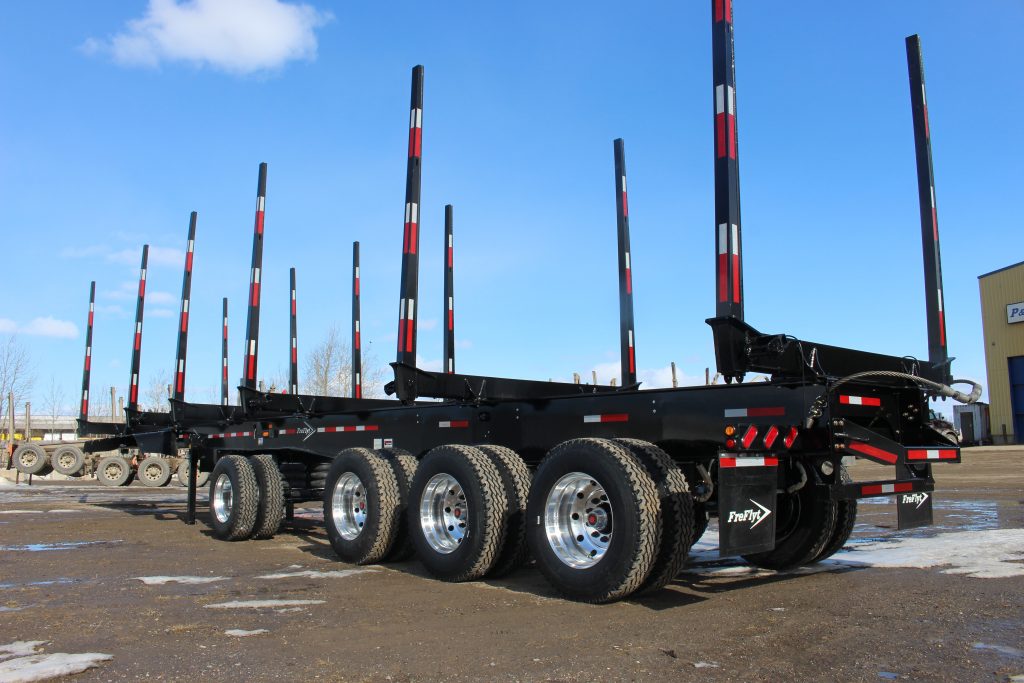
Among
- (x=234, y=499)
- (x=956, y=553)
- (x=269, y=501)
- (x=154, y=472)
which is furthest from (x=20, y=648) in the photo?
(x=154, y=472)

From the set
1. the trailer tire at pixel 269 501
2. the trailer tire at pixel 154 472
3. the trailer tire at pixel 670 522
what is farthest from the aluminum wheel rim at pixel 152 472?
the trailer tire at pixel 670 522

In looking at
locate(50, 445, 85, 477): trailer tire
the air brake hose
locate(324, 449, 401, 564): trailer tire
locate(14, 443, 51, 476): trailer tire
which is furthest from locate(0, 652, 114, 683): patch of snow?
locate(14, 443, 51, 476): trailer tire

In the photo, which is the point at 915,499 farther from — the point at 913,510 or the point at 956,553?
the point at 956,553

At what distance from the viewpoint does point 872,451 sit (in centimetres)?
588

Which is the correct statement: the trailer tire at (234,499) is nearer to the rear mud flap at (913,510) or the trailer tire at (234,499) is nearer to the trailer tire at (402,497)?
the trailer tire at (402,497)

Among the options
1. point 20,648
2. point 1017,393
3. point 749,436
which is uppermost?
point 1017,393

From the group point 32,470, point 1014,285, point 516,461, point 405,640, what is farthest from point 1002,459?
point 32,470

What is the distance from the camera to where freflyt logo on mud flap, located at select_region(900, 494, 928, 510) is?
20.4ft

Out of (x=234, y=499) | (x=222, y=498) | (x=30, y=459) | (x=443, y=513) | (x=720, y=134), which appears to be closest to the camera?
(x=720, y=134)

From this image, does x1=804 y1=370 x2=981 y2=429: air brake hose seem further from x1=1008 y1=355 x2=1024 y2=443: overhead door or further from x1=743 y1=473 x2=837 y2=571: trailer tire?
x1=1008 y1=355 x2=1024 y2=443: overhead door

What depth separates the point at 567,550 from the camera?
6059 mm

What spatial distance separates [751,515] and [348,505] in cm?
445

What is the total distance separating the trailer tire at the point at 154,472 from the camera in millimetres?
24766

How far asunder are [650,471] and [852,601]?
5.45 ft
